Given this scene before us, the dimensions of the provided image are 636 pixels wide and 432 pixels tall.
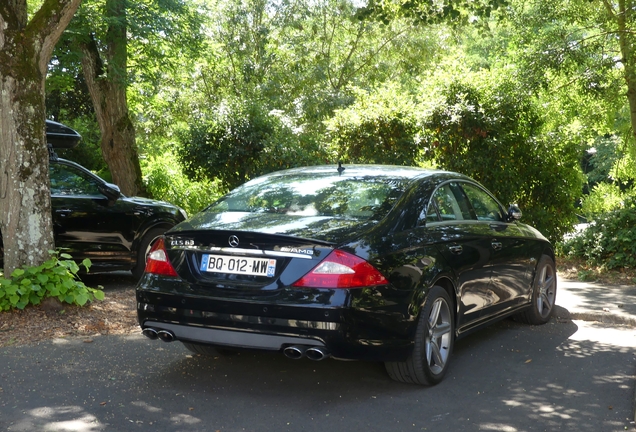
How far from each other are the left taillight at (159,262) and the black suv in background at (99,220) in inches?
A: 174

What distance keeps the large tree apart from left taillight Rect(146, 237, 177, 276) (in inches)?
110

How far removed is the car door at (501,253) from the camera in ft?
22.4

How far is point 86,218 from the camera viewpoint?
9.95m

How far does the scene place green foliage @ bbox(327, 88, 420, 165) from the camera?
13.5 m

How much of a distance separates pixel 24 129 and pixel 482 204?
4427 mm

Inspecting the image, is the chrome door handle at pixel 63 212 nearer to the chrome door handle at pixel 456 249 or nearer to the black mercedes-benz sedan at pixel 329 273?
the black mercedes-benz sedan at pixel 329 273

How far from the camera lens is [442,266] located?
5.78 metres

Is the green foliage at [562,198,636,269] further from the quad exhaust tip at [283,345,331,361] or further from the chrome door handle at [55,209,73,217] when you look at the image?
the quad exhaust tip at [283,345,331,361]

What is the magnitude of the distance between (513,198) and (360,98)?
10.4ft

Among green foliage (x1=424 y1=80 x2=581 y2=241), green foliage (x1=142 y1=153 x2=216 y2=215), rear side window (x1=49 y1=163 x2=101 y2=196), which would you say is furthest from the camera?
green foliage (x1=142 y1=153 x2=216 y2=215)

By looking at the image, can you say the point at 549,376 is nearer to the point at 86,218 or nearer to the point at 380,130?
the point at 86,218

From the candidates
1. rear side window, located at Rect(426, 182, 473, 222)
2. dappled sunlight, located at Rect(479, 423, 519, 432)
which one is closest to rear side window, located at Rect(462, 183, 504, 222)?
rear side window, located at Rect(426, 182, 473, 222)

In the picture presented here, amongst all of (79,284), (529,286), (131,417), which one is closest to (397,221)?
(131,417)

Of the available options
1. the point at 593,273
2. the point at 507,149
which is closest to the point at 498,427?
the point at 593,273
